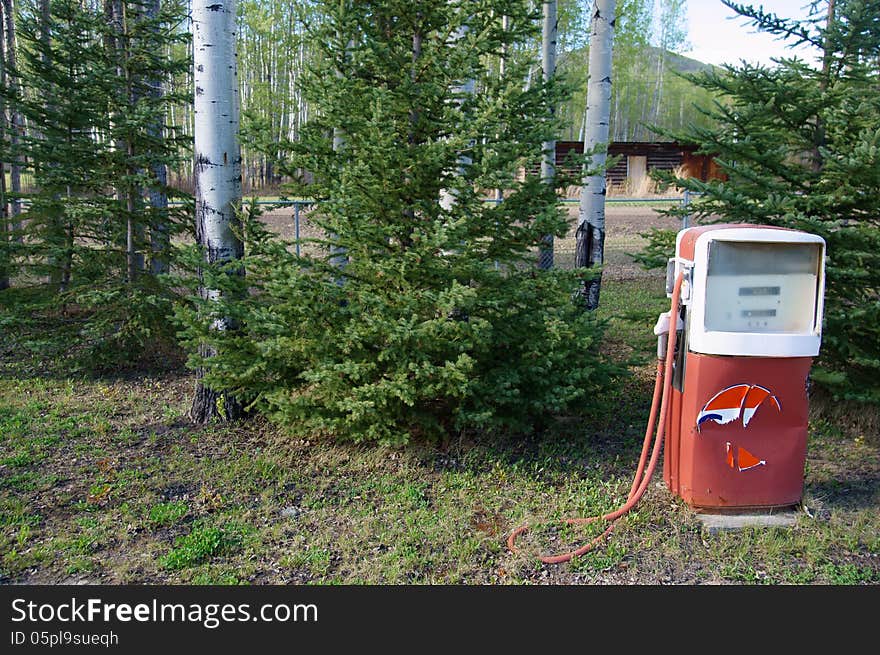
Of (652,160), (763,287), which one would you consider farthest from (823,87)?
(652,160)

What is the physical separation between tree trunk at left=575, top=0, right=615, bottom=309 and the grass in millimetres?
1474

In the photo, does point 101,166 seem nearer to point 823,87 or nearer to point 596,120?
point 596,120

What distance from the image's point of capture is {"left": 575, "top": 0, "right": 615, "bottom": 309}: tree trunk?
7355 millimetres

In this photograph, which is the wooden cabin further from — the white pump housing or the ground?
the white pump housing

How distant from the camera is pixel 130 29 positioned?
760 cm

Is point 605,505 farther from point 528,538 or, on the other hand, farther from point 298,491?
point 298,491

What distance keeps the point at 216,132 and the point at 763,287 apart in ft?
13.6

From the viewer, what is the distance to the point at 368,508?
14.9 ft

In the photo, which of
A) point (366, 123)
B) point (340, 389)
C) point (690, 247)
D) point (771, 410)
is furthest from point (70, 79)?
point (771, 410)

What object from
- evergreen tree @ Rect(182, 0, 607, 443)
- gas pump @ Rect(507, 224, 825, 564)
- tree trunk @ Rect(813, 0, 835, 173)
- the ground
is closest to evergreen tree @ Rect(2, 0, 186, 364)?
the ground

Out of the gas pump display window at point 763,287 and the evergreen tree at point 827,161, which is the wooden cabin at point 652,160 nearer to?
the evergreen tree at point 827,161

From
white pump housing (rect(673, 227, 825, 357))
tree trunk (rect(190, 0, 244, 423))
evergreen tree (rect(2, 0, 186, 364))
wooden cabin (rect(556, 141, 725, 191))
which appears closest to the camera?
white pump housing (rect(673, 227, 825, 357))

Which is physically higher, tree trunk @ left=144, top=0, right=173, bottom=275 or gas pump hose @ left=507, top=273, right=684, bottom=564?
tree trunk @ left=144, top=0, right=173, bottom=275

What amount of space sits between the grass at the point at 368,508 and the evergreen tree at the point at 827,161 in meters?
0.96
